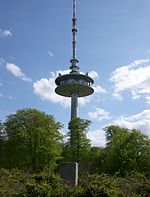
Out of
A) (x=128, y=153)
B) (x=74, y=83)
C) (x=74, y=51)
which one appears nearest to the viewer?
(x=128, y=153)

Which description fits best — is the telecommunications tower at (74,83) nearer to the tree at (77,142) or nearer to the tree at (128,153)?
the tree at (77,142)

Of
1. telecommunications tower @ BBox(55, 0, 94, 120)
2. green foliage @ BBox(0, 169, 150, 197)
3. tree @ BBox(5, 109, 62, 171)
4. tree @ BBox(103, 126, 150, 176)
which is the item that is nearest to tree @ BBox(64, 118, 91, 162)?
tree @ BBox(5, 109, 62, 171)

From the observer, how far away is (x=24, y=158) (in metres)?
46.1

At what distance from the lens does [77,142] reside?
46.4 meters

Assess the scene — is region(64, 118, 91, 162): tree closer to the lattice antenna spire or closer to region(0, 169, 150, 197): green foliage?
region(0, 169, 150, 197): green foliage

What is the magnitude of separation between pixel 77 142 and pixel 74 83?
36185mm

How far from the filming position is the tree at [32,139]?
45.2m

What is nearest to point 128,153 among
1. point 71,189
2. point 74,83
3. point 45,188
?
point 71,189

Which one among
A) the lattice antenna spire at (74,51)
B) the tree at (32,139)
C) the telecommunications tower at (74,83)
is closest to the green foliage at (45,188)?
the tree at (32,139)

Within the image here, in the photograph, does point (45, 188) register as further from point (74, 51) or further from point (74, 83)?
point (74, 51)

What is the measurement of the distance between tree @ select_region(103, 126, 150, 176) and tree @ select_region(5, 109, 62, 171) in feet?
Result: 19.8

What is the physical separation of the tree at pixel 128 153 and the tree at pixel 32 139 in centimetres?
603

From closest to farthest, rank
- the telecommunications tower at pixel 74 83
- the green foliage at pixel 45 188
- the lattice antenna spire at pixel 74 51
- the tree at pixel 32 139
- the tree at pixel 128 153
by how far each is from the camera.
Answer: the green foliage at pixel 45 188, the tree at pixel 128 153, the tree at pixel 32 139, the telecommunications tower at pixel 74 83, the lattice antenna spire at pixel 74 51

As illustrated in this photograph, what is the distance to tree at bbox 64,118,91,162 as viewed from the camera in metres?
46.3
